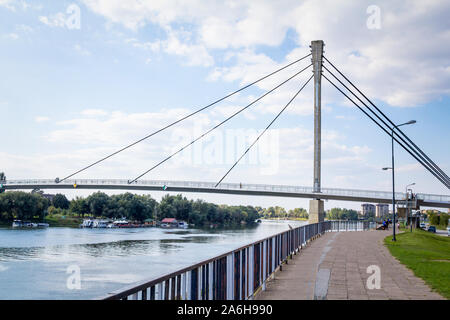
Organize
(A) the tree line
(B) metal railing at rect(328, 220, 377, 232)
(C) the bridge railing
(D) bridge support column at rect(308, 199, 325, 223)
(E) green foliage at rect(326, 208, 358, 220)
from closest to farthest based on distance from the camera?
1. (C) the bridge railing
2. (D) bridge support column at rect(308, 199, 325, 223)
3. (B) metal railing at rect(328, 220, 377, 232)
4. (A) the tree line
5. (E) green foliage at rect(326, 208, 358, 220)

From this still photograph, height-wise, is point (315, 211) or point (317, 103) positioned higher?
point (317, 103)

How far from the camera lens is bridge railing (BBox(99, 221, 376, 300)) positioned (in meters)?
3.22

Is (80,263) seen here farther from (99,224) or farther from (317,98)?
(99,224)

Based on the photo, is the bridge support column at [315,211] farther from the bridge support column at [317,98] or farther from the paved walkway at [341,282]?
the paved walkway at [341,282]

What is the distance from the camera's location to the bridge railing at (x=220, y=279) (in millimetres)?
3221

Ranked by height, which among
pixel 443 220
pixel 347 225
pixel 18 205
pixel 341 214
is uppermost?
pixel 18 205

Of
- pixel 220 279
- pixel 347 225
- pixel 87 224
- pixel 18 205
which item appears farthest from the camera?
pixel 87 224

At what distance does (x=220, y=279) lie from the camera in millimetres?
5023

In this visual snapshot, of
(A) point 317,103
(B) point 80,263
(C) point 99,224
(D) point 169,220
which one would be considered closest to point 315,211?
(A) point 317,103

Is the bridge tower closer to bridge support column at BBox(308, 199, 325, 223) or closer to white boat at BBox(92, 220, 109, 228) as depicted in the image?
bridge support column at BBox(308, 199, 325, 223)

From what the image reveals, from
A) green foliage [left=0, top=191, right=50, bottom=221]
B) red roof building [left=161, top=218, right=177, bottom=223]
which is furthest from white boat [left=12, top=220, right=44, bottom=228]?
red roof building [left=161, top=218, right=177, bottom=223]

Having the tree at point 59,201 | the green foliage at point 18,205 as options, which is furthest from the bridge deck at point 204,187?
the tree at point 59,201
